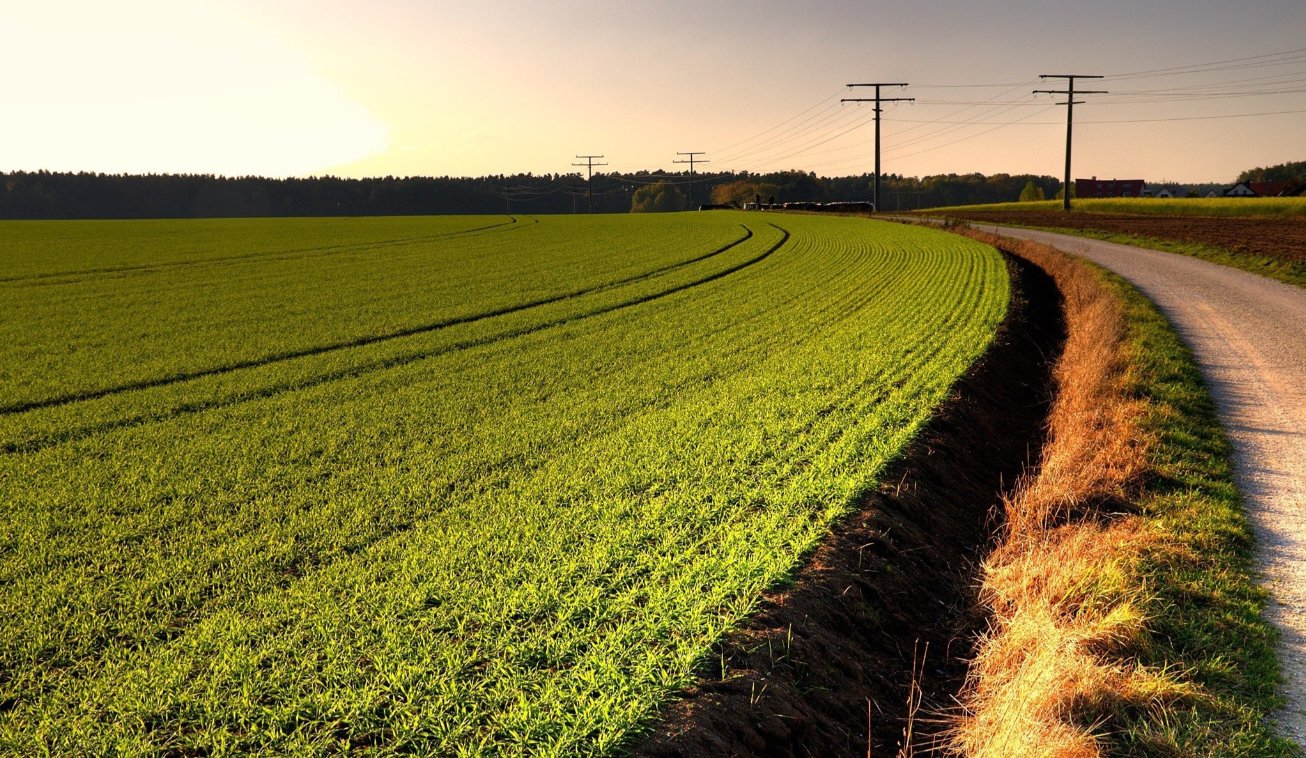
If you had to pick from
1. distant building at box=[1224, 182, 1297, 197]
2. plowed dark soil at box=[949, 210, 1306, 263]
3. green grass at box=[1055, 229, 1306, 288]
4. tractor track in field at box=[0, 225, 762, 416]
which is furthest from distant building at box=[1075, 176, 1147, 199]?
tractor track in field at box=[0, 225, 762, 416]

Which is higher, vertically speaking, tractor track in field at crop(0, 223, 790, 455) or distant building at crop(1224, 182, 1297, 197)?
distant building at crop(1224, 182, 1297, 197)

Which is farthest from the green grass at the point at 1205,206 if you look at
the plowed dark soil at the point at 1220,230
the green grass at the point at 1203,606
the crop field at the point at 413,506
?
the green grass at the point at 1203,606

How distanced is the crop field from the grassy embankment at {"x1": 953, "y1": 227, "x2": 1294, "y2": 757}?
5.25 ft

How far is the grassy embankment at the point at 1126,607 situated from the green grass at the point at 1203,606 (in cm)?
1

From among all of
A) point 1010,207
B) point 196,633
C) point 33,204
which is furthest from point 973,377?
point 33,204

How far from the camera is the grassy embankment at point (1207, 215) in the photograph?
2431 cm

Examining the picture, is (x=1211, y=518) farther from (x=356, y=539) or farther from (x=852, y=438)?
(x=356, y=539)

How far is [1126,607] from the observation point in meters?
5.27

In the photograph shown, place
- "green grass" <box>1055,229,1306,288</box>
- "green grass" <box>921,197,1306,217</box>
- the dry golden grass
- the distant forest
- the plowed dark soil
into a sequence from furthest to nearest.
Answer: the distant forest < "green grass" <box>921,197,1306,217</box> < the plowed dark soil < "green grass" <box>1055,229,1306,288</box> < the dry golden grass

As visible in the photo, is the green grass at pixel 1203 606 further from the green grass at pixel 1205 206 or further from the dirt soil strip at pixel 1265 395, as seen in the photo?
the green grass at pixel 1205 206

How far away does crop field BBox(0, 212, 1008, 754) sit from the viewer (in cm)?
439

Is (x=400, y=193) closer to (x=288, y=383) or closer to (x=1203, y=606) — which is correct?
(x=288, y=383)

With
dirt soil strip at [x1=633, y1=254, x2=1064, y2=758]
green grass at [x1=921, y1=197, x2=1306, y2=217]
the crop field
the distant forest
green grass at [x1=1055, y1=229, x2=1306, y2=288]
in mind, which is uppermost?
the distant forest

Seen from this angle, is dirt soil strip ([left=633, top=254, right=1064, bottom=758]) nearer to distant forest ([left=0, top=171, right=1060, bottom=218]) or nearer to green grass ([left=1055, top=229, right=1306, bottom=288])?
green grass ([left=1055, top=229, right=1306, bottom=288])
